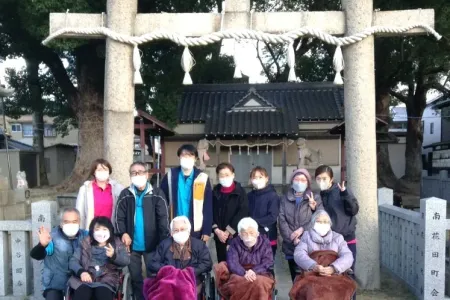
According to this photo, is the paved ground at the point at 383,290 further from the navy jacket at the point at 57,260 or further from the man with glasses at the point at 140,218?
the navy jacket at the point at 57,260

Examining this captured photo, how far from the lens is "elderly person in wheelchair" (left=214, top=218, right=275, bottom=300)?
376 centimetres

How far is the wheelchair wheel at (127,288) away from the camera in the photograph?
3.87m

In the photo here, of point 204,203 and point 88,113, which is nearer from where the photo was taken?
point 204,203

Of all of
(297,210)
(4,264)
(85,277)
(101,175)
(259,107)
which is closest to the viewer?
(85,277)

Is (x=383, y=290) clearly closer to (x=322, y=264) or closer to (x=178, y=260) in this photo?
(x=322, y=264)

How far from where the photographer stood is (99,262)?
154 inches

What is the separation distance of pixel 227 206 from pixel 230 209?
0.15ft

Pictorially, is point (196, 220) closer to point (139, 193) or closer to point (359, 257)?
point (139, 193)

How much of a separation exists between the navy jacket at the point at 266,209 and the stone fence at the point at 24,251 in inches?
85.6

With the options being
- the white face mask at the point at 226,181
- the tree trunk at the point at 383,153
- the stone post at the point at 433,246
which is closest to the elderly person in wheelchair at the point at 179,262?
the white face mask at the point at 226,181

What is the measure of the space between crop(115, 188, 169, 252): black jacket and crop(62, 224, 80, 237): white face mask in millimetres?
360

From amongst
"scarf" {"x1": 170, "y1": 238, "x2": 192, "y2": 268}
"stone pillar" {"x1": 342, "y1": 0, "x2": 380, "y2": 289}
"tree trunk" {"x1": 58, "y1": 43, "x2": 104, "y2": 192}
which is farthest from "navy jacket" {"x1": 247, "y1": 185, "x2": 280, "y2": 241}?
"tree trunk" {"x1": 58, "y1": 43, "x2": 104, "y2": 192}

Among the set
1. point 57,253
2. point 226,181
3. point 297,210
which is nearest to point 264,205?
point 297,210

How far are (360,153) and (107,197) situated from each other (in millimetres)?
A: 2934
